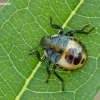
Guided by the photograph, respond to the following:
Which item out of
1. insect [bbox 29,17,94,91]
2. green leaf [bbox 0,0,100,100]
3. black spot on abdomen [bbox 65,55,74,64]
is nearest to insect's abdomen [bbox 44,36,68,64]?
insect [bbox 29,17,94,91]

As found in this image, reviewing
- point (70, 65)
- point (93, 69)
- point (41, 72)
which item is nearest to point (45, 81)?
point (41, 72)

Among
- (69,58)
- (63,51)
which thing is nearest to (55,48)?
(63,51)

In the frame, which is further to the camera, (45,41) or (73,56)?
(45,41)

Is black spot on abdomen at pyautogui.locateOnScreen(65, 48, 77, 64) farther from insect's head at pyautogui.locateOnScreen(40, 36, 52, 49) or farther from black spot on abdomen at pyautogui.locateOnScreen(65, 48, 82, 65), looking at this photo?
insect's head at pyautogui.locateOnScreen(40, 36, 52, 49)

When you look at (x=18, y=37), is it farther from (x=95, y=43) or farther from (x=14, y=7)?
(x=95, y=43)

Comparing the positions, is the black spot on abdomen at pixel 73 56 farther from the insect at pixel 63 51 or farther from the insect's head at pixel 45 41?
the insect's head at pixel 45 41

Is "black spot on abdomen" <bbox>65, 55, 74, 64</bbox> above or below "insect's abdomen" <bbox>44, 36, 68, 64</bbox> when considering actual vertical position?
below

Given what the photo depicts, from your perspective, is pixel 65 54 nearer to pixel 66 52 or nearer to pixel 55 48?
pixel 66 52
